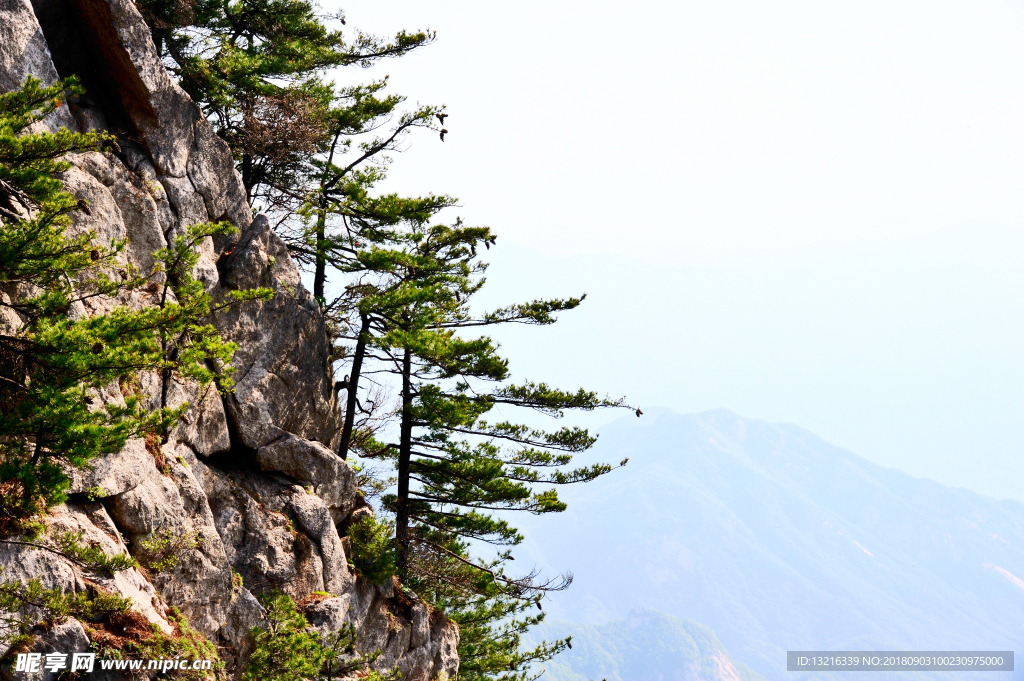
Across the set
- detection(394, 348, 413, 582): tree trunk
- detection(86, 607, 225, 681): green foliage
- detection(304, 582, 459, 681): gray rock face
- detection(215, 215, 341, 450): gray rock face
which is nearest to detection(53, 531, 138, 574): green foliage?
detection(86, 607, 225, 681): green foliage

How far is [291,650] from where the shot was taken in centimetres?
1007

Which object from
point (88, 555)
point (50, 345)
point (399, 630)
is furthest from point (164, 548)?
point (399, 630)

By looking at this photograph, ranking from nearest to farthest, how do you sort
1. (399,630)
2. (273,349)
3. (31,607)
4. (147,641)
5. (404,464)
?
1. (31,607)
2. (147,641)
3. (273,349)
4. (399,630)
5. (404,464)

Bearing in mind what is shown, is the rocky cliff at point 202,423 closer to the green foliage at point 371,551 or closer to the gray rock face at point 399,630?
the gray rock face at point 399,630

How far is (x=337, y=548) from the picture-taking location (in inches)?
520

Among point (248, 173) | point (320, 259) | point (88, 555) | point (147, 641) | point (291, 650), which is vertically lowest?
point (291, 650)

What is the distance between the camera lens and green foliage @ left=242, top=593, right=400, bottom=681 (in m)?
9.90

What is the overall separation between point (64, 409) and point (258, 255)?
6540mm

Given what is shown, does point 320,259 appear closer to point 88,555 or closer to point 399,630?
point 399,630

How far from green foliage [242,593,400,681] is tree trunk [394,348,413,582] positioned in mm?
3450

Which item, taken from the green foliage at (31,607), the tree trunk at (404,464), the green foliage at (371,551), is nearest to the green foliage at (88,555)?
the green foliage at (31,607)

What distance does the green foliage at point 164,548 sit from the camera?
899 cm

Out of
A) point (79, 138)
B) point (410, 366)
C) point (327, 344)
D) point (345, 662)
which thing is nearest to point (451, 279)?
point (410, 366)

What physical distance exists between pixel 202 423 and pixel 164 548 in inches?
92.6
